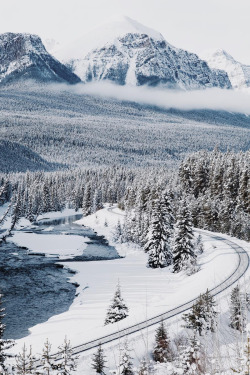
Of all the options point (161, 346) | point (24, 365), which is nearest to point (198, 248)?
point (161, 346)

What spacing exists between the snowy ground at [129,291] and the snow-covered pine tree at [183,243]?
1774 millimetres

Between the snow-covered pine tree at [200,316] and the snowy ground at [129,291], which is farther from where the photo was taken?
the snowy ground at [129,291]

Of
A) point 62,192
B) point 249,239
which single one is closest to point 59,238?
point 249,239

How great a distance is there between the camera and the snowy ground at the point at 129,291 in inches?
925

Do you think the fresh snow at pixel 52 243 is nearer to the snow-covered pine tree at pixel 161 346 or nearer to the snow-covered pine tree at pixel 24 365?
the snow-covered pine tree at pixel 161 346

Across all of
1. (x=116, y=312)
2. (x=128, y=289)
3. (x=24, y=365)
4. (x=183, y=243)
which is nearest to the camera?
(x=24, y=365)

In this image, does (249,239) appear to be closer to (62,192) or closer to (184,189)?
(184,189)

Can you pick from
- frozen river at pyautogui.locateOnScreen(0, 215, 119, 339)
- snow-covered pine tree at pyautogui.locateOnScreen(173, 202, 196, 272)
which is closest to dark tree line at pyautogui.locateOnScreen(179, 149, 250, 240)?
snow-covered pine tree at pyautogui.locateOnScreen(173, 202, 196, 272)

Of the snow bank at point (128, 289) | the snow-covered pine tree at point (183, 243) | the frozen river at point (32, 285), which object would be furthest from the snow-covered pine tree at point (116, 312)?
the snow-covered pine tree at point (183, 243)

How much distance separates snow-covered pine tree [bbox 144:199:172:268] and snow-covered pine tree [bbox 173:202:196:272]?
3.55 m

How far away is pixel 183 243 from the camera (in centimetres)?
Result: 4678

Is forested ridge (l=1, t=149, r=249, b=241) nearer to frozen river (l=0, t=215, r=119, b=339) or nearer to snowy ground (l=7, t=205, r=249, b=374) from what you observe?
snowy ground (l=7, t=205, r=249, b=374)

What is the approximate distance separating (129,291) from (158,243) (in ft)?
48.4

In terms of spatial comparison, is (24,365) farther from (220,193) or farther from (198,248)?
(220,193)
